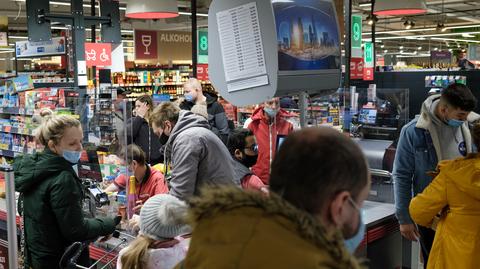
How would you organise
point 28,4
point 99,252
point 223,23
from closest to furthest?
point 223,23 < point 99,252 < point 28,4

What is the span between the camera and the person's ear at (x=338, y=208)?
1.28 metres

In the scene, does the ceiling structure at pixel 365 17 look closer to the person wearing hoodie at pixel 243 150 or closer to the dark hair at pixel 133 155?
the dark hair at pixel 133 155

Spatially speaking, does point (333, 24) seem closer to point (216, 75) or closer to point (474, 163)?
point (216, 75)

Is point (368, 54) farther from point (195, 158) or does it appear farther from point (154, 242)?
point (154, 242)

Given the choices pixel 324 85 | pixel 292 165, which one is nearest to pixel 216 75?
pixel 324 85

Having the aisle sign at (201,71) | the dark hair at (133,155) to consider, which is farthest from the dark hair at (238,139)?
the aisle sign at (201,71)

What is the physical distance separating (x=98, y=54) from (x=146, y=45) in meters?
6.44

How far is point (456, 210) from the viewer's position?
10.6ft

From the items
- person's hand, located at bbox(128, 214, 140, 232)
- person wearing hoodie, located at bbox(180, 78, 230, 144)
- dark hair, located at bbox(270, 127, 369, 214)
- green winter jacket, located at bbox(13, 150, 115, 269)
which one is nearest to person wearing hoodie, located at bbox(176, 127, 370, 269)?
dark hair, located at bbox(270, 127, 369, 214)

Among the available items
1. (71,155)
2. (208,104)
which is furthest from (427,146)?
(208,104)

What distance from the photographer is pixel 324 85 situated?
2371mm

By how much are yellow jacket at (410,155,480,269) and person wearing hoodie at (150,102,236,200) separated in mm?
1181

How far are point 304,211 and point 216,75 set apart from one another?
1.17 metres

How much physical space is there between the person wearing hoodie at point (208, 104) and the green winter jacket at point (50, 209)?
2.85 metres
